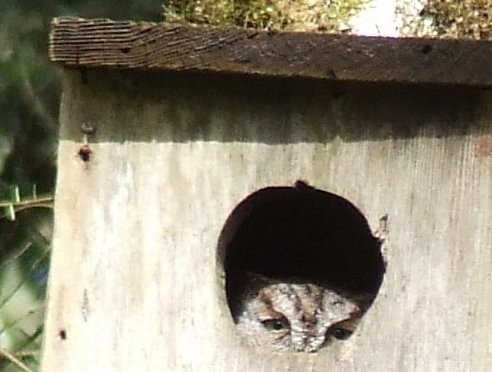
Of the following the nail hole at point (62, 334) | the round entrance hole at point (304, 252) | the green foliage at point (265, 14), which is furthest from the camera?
the round entrance hole at point (304, 252)

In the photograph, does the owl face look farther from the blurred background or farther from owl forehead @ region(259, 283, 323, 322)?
the blurred background

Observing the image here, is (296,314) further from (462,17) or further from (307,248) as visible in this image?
(462,17)

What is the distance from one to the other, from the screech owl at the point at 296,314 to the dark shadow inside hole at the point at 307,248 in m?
0.05

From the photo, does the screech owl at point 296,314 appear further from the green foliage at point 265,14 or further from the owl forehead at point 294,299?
the green foliage at point 265,14

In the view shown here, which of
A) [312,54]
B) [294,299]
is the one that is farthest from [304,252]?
[312,54]

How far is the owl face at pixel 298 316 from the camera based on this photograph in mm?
1747

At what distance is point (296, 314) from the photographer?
71.9 inches

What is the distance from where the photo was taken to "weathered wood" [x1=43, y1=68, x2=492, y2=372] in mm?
1558

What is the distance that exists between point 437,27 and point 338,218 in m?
0.34

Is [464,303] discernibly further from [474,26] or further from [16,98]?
[16,98]

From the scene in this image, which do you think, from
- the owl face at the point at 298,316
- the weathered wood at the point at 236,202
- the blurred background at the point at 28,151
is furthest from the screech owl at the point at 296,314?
the blurred background at the point at 28,151

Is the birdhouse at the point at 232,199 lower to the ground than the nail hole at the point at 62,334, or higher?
higher

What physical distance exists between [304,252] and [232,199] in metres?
0.54

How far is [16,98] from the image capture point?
6.61ft
